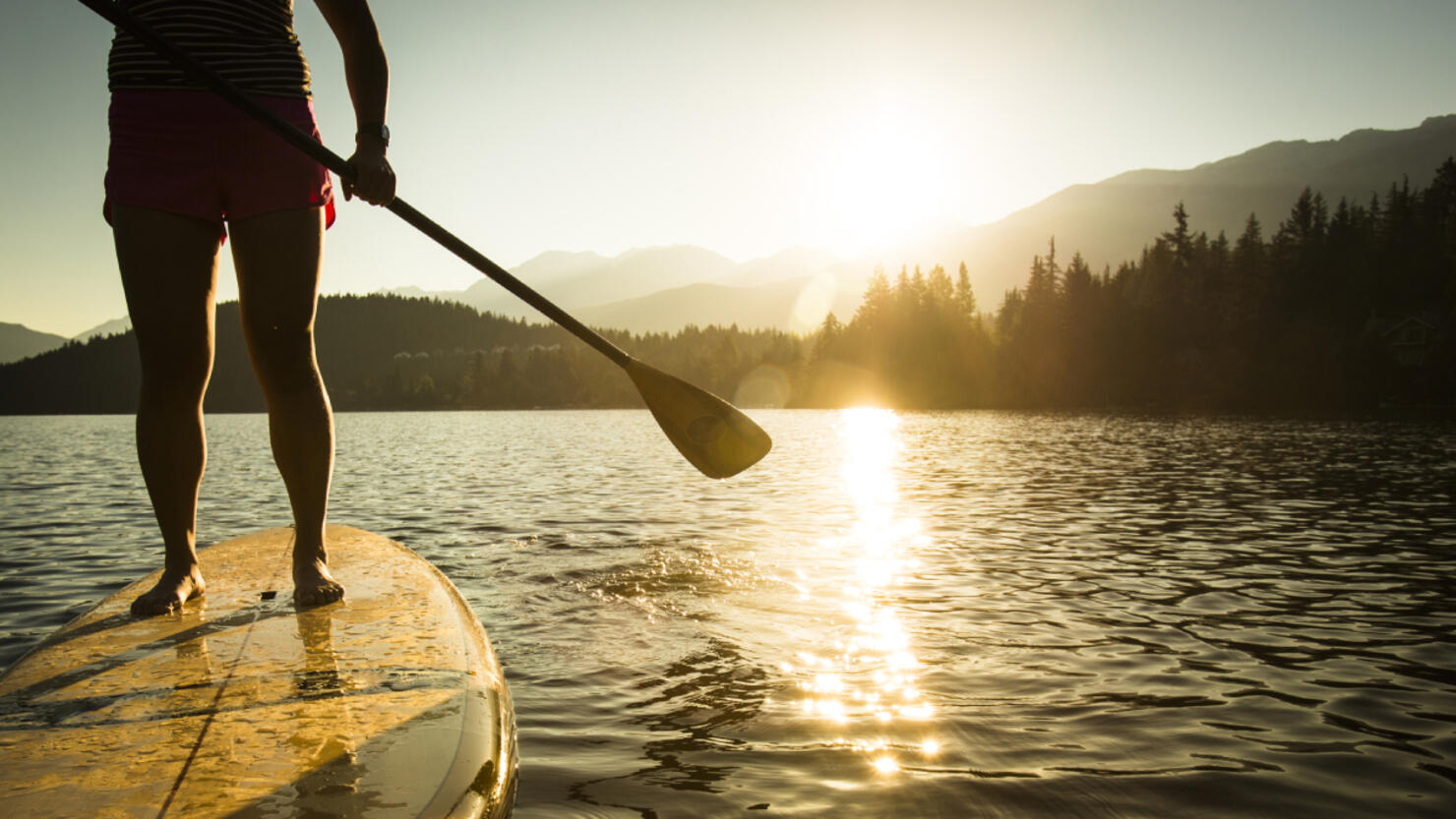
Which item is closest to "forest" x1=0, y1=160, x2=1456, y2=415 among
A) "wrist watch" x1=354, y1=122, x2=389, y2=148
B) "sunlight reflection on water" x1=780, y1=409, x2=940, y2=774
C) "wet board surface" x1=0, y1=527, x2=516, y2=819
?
"sunlight reflection on water" x1=780, y1=409, x2=940, y2=774

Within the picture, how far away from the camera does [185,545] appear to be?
317 centimetres

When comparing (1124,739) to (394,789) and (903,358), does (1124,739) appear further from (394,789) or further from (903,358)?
(903,358)

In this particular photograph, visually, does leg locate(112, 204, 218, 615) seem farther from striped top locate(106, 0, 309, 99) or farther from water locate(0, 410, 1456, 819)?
water locate(0, 410, 1456, 819)

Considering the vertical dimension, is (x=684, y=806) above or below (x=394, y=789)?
below

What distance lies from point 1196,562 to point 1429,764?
466 cm

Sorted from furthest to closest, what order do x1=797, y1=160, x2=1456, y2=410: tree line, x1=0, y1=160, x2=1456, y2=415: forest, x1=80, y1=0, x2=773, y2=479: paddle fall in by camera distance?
1. x1=0, y1=160, x2=1456, y2=415: forest
2. x1=797, y1=160, x2=1456, y2=410: tree line
3. x1=80, y1=0, x2=773, y2=479: paddle

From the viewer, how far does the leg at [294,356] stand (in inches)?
116

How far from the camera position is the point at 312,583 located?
3.14 metres

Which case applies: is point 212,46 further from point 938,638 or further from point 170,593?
point 938,638

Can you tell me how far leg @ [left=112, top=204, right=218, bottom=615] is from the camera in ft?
9.39

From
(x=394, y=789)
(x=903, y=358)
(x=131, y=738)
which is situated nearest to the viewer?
(x=394, y=789)

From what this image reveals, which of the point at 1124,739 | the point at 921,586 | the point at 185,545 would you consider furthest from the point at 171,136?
the point at 921,586

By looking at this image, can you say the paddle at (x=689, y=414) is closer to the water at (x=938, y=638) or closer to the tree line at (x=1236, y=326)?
the water at (x=938, y=638)

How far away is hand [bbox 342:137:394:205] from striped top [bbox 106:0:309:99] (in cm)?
31
